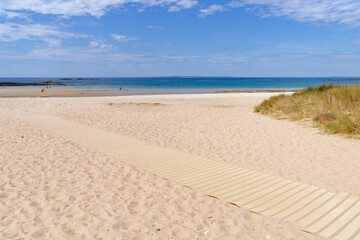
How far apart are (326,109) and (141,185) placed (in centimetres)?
1076

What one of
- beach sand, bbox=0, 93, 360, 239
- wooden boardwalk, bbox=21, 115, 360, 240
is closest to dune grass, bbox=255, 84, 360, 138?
beach sand, bbox=0, 93, 360, 239

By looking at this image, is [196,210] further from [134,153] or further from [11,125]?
[11,125]

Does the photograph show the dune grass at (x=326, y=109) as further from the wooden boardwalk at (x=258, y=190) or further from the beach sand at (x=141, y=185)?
the wooden boardwalk at (x=258, y=190)

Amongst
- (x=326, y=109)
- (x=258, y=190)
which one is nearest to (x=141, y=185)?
(x=258, y=190)

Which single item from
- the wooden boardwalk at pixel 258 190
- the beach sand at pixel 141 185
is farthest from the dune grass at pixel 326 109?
the wooden boardwalk at pixel 258 190

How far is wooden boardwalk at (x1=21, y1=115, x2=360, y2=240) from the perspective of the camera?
3.66m

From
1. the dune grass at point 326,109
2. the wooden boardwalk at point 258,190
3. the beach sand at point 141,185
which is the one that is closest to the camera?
the beach sand at point 141,185

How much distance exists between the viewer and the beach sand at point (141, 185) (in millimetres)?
3453

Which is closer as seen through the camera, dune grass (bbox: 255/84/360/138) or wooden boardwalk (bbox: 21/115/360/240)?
wooden boardwalk (bbox: 21/115/360/240)

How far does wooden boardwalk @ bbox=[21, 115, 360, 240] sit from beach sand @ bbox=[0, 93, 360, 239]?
0.28m

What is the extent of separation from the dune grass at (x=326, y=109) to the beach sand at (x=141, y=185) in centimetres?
89

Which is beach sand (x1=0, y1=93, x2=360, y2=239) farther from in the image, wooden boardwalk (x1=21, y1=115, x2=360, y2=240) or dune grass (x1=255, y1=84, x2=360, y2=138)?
dune grass (x1=255, y1=84, x2=360, y2=138)

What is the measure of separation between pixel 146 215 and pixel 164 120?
9.55 meters

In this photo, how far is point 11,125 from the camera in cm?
1128
